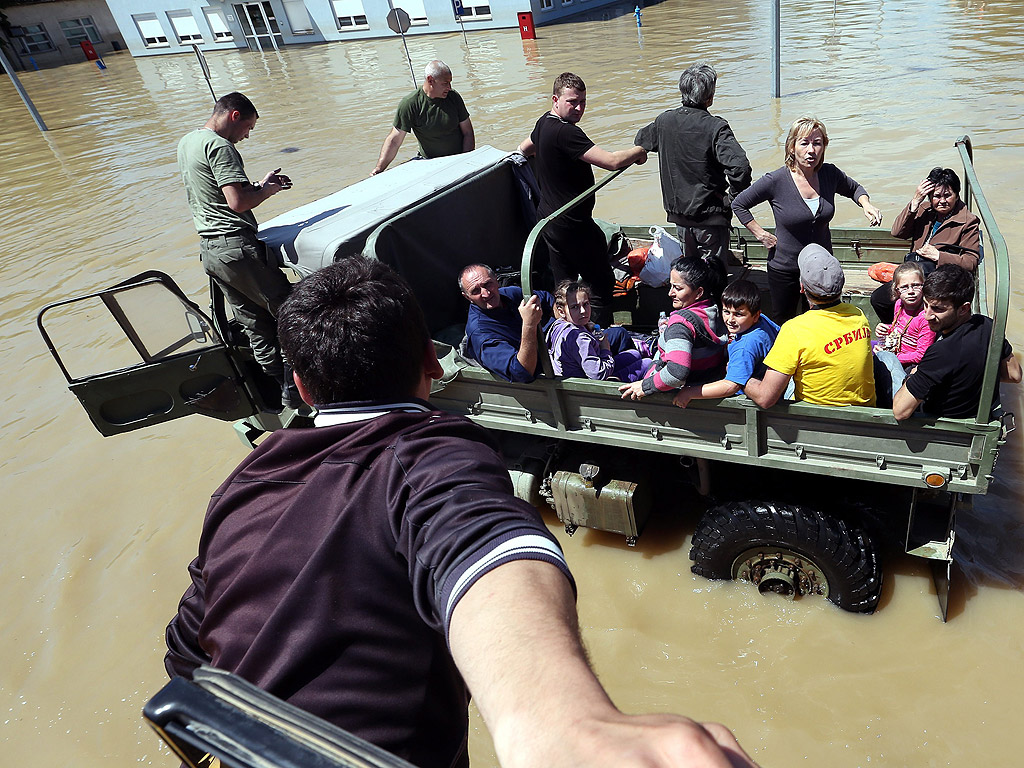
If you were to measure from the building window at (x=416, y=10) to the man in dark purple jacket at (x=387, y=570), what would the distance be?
32.2m

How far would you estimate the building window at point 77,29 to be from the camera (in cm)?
4309

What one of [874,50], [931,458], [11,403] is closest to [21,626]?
[11,403]

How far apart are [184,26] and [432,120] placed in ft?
134

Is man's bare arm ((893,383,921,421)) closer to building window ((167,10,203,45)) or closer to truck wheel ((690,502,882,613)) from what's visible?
truck wheel ((690,502,882,613))

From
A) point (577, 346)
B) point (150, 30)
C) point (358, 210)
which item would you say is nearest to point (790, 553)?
point (577, 346)

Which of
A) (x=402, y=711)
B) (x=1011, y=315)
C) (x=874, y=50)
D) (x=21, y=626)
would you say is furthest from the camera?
(x=874, y=50)

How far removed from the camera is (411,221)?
171 inches

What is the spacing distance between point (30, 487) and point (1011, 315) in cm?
916

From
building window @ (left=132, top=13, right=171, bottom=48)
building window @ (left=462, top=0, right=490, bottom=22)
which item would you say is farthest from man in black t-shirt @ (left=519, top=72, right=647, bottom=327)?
building window @ (left=132, top=13, right=171, bottom=48)

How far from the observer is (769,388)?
122 inches

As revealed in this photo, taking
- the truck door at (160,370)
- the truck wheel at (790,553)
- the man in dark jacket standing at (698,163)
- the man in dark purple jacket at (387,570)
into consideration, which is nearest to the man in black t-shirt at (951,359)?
the truck wheel at (790,553)

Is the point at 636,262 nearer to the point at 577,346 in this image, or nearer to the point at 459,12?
the point at 577,346

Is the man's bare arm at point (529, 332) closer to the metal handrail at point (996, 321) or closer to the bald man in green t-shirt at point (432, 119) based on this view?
the metal handrail at point (996, 321)

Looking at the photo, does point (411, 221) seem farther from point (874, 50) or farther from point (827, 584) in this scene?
point (874, 50)
